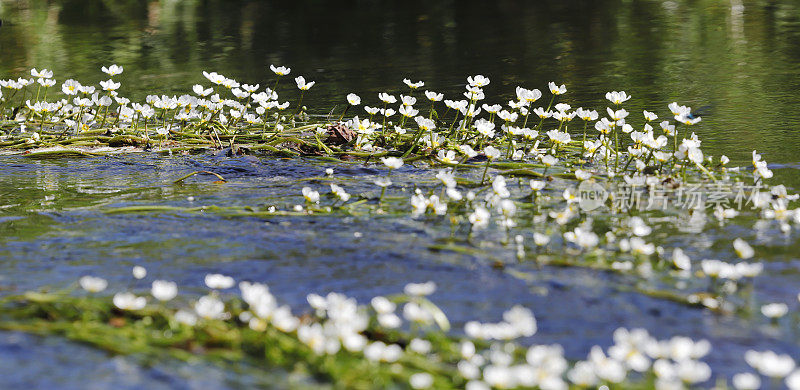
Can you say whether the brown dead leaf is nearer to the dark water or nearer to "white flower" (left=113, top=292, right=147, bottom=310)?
the dark water

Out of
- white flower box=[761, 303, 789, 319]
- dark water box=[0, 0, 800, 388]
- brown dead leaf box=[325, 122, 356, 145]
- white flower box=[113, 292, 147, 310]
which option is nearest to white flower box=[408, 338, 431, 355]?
dark water box=[0, 0, 800, 388]

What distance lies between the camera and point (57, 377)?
212 centimetres

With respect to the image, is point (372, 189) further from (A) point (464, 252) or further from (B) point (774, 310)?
(B) point (774, 310)

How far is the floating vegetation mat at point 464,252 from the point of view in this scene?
82.0 inches

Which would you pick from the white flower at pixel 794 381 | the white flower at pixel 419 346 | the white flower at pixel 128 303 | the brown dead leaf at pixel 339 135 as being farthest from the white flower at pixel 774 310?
the brown dead leaf at pixel 339 135

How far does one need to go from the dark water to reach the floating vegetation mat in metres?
0.07

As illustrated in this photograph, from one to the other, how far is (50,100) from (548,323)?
6886 mm

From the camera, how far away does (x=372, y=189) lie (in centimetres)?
403

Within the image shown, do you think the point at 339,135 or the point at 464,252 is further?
the point at 339,135

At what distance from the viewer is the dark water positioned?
240 cm

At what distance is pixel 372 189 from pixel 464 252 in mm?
1121

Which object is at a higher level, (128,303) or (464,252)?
Answer: (128,303)

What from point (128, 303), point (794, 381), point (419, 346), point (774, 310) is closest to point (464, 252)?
point (419, 346)

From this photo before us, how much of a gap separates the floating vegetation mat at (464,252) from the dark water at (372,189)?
2.9 inches
